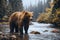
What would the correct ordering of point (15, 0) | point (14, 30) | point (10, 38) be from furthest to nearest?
1. point (15, 0)
2. point (14, 30)
3. point (10, 38)

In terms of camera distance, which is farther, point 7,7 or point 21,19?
point 7,7

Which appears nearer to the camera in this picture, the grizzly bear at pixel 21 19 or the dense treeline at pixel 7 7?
the grizzly bear at pixel 21 19

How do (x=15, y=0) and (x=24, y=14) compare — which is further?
(x=15, y=0)

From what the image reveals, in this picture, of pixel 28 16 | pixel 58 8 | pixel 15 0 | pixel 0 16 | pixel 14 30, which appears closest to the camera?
pixel 28 16

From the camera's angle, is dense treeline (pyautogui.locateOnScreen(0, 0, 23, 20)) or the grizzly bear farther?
dense treeline (pyautogui.locateOnScreen(0, 0, 23, 20))

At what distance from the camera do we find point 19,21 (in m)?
19.4

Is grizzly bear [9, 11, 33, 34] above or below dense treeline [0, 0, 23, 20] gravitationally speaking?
above

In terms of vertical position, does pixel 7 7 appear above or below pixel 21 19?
below

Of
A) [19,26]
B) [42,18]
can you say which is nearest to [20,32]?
[19,26]

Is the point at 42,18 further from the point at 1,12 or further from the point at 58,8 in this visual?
the point at 58,8

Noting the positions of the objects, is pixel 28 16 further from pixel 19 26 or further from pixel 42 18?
pixel 42 18

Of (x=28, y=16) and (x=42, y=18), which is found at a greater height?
(x=28, y=16)

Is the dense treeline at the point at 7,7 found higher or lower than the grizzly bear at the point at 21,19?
lower

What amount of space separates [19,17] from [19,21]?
0.40 m
